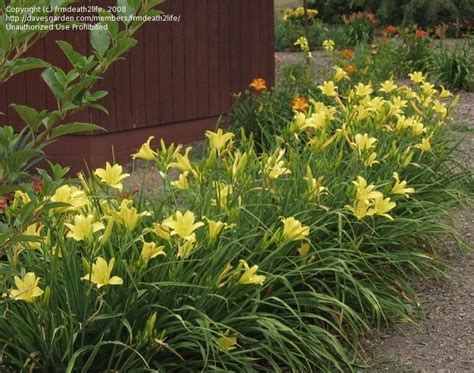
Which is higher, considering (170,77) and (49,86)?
(49,86)

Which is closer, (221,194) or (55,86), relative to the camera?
(55,86)

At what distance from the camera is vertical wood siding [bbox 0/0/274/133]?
7.57 metres

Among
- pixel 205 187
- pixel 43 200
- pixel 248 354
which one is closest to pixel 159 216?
pixel 205 187

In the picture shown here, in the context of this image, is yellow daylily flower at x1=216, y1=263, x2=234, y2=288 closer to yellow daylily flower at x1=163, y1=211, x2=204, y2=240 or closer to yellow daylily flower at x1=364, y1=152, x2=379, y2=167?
yellow daylily flower at x1=163, y1=211, x2=204, y2=240

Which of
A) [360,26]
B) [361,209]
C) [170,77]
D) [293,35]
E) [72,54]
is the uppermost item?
[72,54]

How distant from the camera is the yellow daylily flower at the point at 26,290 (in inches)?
116

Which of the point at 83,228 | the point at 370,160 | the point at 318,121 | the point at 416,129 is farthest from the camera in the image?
the point at 416,129

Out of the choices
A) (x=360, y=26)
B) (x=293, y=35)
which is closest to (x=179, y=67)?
(x=293, y=35)

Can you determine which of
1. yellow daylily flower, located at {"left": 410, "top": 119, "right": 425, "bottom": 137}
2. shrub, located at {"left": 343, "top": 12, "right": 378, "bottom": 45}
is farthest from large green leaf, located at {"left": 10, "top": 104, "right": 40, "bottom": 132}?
shrub, located at {"left": 343, "top": 12, "right": 378, "bottom": 45}

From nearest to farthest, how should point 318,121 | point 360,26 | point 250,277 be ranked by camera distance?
point 250,277
point 318,121
point 360,26

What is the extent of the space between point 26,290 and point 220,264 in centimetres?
82

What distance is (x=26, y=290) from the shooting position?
2.96 metres

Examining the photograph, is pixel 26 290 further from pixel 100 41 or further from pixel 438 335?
pixel 438 335

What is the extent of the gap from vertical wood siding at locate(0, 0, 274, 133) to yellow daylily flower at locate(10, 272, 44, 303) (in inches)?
167
